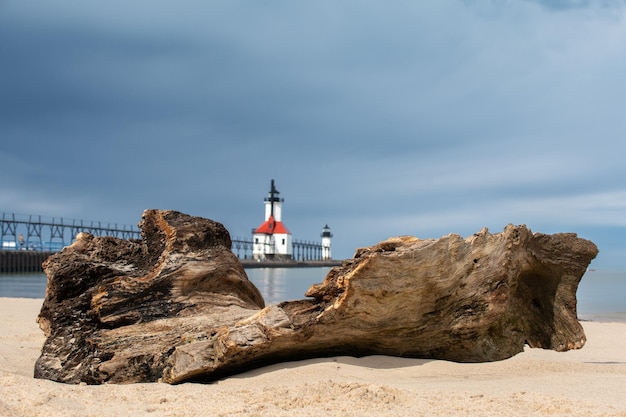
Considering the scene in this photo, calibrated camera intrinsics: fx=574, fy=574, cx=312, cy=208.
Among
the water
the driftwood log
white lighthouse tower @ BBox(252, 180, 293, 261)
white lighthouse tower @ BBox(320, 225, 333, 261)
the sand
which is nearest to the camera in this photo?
the sand

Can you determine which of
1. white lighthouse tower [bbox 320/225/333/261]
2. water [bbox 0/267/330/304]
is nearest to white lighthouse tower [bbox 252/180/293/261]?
white lighthouse tower [bbox 320/225/333/261]

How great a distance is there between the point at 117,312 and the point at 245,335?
5.53 feet

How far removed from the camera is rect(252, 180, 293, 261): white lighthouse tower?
12469 centimetres

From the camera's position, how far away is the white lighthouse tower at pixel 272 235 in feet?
409


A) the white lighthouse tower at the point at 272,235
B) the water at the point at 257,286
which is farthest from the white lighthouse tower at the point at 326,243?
the water at the point at 257,286

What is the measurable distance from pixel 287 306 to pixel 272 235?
395 ft

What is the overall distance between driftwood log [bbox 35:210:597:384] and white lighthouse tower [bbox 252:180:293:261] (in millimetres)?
116021

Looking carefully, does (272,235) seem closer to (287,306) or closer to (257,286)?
(257,286)

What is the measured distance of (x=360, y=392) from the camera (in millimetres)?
5117

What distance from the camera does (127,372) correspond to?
20.0 feet

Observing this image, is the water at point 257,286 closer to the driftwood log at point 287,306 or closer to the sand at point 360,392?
the driftwood log at point 287,306

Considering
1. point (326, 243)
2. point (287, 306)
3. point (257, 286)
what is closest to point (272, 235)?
point (326, 243)

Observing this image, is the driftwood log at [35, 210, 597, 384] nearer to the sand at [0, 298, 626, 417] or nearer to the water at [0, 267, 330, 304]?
the sand at [0, 298, 626, 417]

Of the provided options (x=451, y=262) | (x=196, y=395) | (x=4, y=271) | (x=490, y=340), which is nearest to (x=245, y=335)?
(x=196, y=395)
